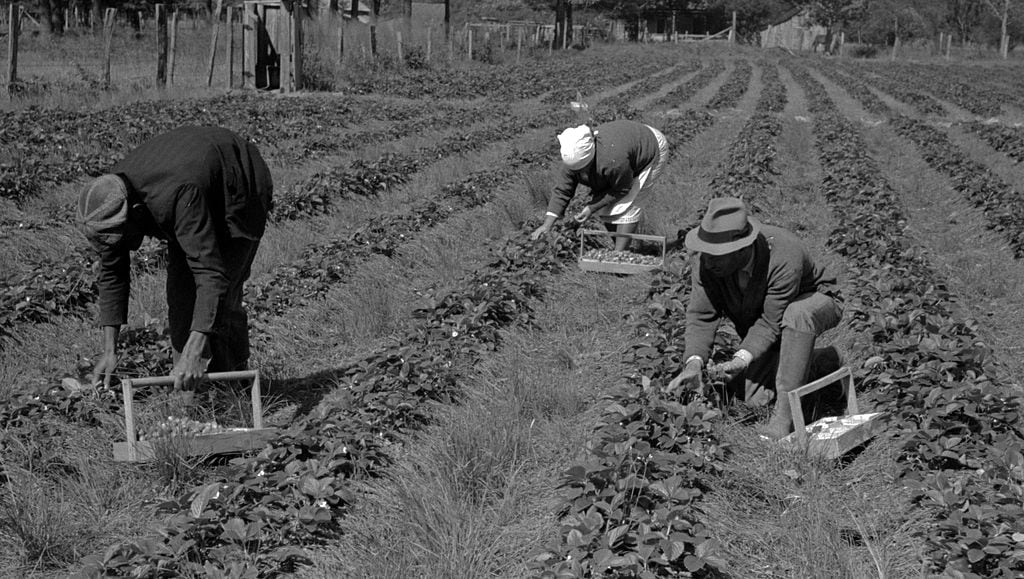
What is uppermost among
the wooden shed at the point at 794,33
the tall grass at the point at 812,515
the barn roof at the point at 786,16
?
the barn roof at the point at 786,16

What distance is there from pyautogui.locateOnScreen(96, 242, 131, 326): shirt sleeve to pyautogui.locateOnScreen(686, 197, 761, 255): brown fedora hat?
8.45 ft

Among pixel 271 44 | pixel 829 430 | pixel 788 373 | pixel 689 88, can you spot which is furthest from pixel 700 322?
pixel 689 88

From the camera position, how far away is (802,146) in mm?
15547

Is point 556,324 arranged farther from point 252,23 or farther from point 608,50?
point 608,50

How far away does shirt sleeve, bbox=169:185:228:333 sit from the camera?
4.12 meters

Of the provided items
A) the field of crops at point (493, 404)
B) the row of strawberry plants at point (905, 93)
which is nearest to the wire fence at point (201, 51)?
the field of crops at point (493, 404)

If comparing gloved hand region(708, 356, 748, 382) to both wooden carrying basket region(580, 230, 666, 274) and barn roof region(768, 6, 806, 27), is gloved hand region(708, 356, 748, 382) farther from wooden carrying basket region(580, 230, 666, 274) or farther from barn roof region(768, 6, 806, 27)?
barn roof region(768, 6, 806, 27)

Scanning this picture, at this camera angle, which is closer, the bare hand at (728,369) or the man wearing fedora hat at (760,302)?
the man wearing fedora hat at (760,302)

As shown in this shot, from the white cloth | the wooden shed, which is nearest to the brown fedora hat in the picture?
the white cloth

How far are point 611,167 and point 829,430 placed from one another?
368 cm

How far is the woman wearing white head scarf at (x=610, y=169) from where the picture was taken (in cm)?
746

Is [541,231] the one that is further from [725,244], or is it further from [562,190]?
[725,244]

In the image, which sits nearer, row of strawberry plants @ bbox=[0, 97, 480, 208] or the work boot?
the work boot

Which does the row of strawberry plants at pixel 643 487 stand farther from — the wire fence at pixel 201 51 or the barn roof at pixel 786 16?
the barn roof at pixel 786 16
